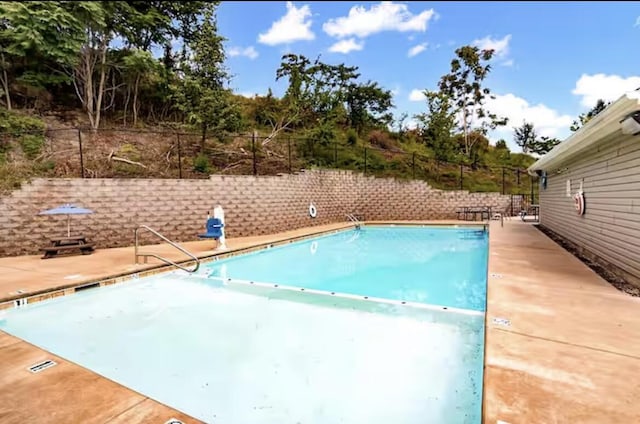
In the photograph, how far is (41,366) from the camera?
93.4 inches

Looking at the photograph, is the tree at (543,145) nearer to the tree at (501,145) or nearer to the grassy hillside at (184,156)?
the tree at (501,145)

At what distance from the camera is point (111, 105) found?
11.4m

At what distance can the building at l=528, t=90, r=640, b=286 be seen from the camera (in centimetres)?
375

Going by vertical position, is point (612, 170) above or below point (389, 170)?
below

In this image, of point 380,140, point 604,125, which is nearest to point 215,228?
point 604,125

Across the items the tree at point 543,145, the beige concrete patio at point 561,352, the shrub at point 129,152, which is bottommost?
the beige concrete patio at point 561,352

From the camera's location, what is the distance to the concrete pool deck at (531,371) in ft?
5.69

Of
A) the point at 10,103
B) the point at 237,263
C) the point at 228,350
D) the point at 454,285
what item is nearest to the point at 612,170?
the point at 454,285

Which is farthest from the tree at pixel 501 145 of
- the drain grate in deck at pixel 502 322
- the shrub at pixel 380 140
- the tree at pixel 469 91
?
the drain grate in deck at pixel 502 322

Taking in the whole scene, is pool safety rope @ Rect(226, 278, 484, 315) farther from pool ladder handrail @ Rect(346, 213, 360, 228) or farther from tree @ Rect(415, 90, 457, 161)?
tree @ Rect(415, 90, 457, 161)

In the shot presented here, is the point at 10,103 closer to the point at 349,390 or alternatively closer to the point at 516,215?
the point at 349,390

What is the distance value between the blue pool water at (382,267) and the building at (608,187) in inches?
62.1

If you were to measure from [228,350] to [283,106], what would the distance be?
1330 cm

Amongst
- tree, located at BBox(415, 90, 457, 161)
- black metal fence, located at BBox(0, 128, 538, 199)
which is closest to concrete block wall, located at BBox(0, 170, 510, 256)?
black metal fence, located at BBox(0, 128, 538, 199)
